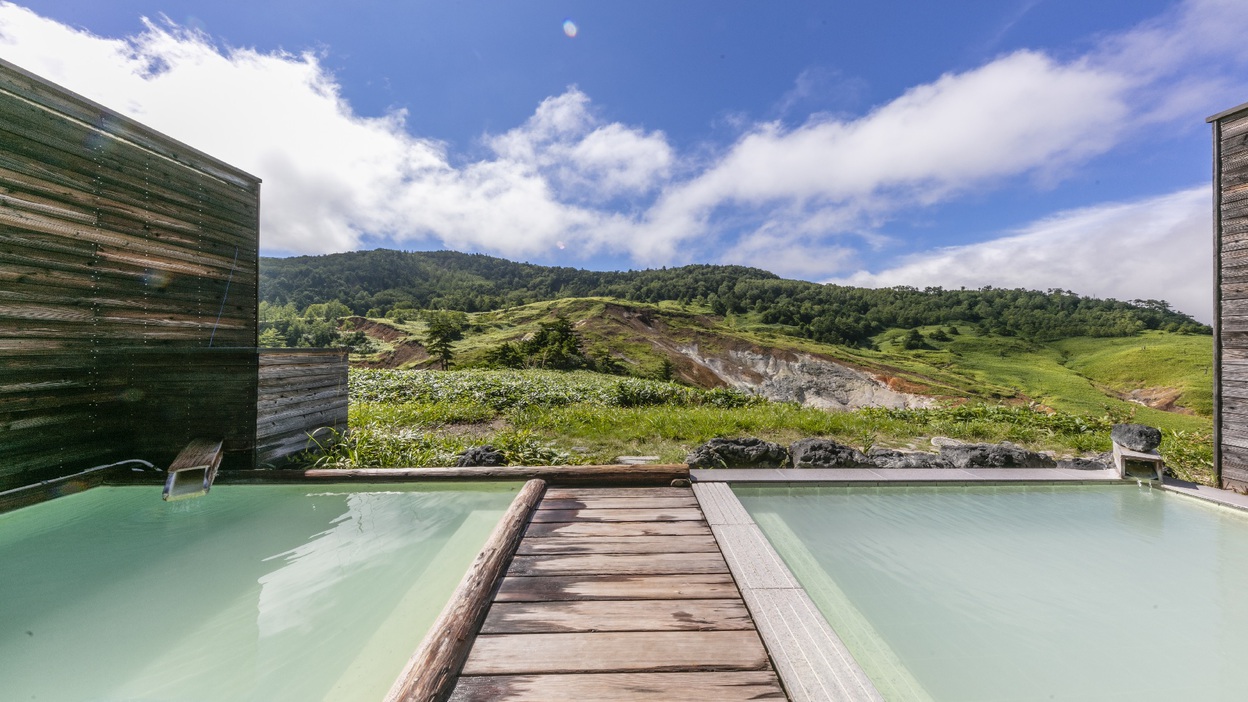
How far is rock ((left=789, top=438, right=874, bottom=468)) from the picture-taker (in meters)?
4.84

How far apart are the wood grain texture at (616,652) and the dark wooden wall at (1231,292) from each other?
596 centimetres

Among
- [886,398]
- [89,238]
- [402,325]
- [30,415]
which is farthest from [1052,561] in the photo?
[402,325]

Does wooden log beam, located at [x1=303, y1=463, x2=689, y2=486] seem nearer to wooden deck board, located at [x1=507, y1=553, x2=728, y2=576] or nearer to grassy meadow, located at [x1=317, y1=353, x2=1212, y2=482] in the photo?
grassy meadow, located at [x1=317, y1=353, x2=1212, y2=482]

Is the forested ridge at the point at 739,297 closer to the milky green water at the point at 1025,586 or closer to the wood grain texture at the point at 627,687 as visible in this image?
the milky green water at the point at 1025,586

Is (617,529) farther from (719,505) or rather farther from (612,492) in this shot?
(719,505)

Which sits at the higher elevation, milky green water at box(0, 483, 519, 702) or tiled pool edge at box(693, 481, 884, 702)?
tiled pool edge at box(693, 481, 884, 702)

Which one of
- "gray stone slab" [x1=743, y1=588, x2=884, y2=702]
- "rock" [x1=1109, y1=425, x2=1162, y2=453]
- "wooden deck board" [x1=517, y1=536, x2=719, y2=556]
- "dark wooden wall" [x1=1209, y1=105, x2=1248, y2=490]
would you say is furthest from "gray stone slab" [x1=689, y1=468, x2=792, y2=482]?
"dark wooden wall" [x1=1209, y1=105, x2=1248, y2=490]

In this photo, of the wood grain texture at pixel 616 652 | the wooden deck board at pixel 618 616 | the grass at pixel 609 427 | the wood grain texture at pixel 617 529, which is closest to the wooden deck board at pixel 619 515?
A: the wood grain texture at pixel 617 529

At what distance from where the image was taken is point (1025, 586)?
292 centimetres

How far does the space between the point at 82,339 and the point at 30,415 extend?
742 mm

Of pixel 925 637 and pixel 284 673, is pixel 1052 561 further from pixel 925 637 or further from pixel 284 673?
pixel 284 673

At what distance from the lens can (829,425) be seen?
7.38 meters

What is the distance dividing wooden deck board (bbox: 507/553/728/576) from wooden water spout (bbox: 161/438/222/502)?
345 cm

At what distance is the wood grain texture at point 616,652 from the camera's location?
1.73 metres
